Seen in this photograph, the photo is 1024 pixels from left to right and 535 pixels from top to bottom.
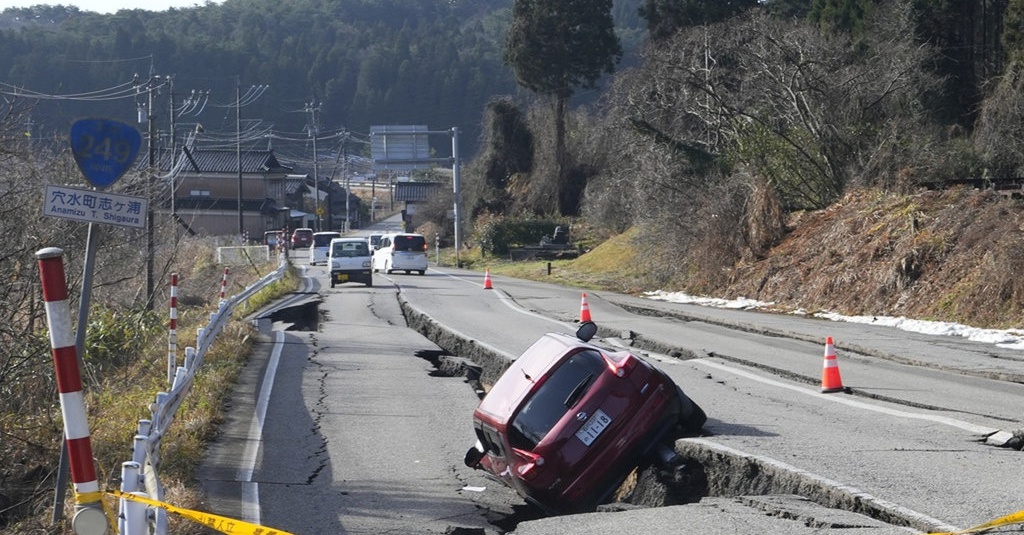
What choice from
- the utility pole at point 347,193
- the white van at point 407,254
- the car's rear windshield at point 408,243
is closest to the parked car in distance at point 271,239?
the white van at point 407,254

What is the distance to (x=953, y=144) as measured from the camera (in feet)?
99.9

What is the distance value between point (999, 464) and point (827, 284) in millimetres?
16950

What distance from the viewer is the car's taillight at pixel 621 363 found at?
351 inches

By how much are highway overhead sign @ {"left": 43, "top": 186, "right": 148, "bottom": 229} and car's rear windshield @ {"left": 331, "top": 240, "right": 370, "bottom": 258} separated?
30078mm

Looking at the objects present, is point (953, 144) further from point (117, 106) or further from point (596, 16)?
point (117, 106)

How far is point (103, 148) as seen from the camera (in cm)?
777

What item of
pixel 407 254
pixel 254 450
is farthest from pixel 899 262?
pixel 407 254

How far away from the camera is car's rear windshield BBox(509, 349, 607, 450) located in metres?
8.73

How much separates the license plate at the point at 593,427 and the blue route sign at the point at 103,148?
152 inches

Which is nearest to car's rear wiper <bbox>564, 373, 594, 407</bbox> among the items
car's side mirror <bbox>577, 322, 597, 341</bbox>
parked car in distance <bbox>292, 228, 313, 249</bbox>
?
car's side mirror <bbox>577, 322, 597, 341</bbox>

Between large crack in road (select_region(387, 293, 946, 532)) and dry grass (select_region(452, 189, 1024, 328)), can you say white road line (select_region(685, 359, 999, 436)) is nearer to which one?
large crack in road (select_region(387, 293, 946, 532))

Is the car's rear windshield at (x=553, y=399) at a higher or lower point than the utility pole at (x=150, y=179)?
lower

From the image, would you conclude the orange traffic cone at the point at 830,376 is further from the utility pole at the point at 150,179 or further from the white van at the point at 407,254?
the white van at the point at 407,254

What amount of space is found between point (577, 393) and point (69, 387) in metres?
4.17
